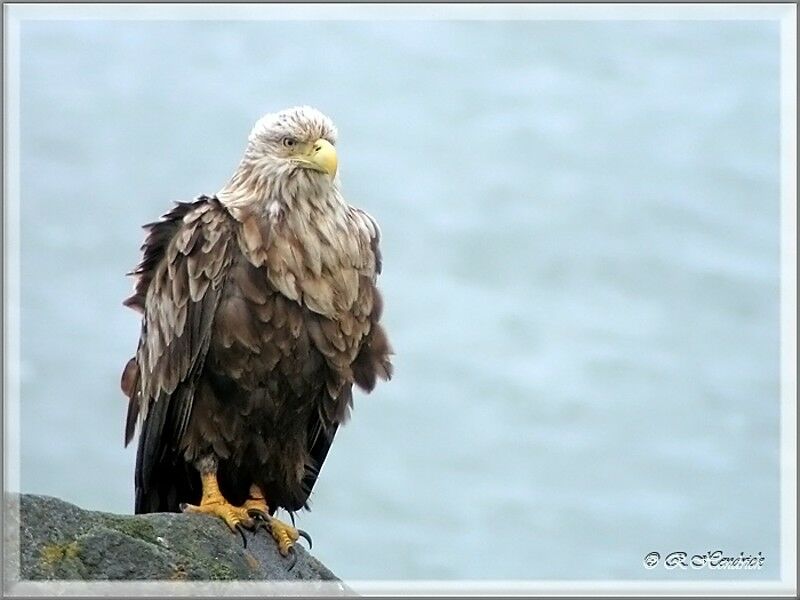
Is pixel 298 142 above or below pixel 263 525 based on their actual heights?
above

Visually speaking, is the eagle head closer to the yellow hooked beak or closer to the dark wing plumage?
the yellow hooked beak

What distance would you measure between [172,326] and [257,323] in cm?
37

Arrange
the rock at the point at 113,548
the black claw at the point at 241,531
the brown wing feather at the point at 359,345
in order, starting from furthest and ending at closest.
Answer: the brown wing feather at the point at 359,345, the black claw at the point at 241,531, the rock at the point at 113,548

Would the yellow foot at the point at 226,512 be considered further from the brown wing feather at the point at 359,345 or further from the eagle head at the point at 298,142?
the eagle head at the point at 298,142

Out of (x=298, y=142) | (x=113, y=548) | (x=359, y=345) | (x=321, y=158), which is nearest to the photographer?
(x=113, y=548)

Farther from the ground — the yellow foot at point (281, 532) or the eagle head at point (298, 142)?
the eagle head at point (298, 142)

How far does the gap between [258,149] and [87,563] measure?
1.81 m

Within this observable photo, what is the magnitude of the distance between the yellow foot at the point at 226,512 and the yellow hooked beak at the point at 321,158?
1.38m

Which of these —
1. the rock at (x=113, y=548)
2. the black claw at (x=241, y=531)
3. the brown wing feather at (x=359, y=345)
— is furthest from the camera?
the brown wing feather at (x=359, y=345)

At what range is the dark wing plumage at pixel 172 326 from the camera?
5.13 metres

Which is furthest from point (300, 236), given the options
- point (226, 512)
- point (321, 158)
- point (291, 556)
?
point (291, 556)

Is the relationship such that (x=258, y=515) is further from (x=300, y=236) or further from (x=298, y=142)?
(x=298, y=142)

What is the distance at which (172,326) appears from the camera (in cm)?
521

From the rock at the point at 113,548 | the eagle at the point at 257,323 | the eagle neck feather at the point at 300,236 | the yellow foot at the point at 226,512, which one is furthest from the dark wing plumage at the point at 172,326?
the rock at the point at 113,548
